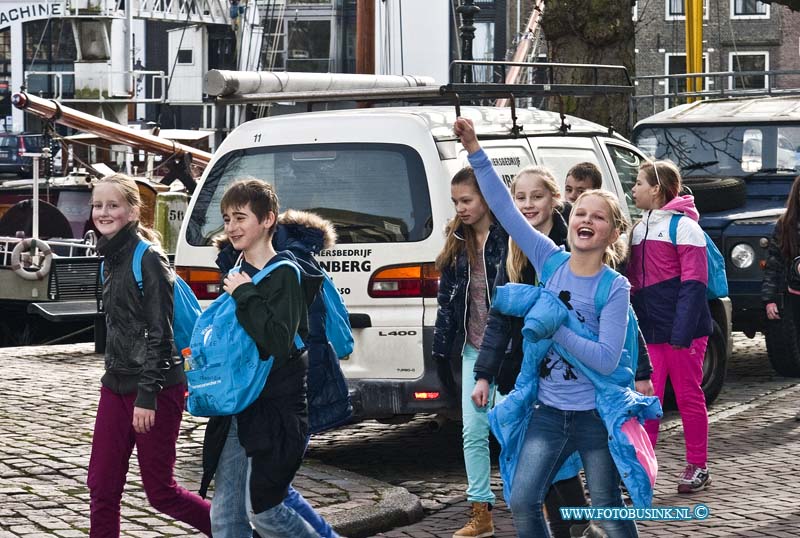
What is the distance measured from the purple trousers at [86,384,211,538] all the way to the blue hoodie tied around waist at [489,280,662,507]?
127cm

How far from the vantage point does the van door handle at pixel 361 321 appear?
790 cm

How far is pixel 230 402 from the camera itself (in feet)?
16.3

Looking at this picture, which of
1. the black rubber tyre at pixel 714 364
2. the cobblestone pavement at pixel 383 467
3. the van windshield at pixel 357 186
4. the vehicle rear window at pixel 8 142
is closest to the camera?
the cobblestone pavement at pixel 383 467

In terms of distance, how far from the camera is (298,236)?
542 cm

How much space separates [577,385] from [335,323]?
0.94 metres

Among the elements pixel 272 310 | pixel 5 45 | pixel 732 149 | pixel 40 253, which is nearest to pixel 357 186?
pixel 272 310

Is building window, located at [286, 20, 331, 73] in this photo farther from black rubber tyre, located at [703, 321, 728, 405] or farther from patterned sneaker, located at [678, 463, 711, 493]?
patterned sneaker, located at [678, 463, 711, 493]

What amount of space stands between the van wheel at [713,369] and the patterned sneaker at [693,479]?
2.50 m

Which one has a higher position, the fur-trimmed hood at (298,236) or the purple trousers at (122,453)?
the fur-trimmed hood at (298,236)

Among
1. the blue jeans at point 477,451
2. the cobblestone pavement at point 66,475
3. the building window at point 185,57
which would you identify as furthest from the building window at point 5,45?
the blue jeans at point 477,451

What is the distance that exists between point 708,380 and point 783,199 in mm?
3192

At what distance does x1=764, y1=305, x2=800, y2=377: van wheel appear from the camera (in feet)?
39.6

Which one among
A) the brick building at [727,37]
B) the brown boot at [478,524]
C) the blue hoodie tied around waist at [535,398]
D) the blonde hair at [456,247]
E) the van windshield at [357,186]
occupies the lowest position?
the brown boot at [478,524]

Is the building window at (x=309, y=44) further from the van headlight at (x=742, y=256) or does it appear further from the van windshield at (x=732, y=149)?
the van headlight at (x=742, y=256)
